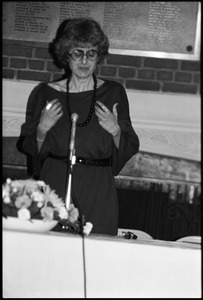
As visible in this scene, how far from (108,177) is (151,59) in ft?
4.70

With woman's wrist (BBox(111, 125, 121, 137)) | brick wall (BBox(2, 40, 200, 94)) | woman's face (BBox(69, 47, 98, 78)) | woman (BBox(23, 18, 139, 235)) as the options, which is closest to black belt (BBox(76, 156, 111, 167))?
woman (BBox(23, 18, 139, 235))

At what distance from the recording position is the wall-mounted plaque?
3.67 meters

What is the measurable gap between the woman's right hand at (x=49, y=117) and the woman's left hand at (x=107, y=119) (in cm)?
17

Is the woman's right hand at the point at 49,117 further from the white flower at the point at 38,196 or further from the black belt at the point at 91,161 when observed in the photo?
the white flower at the point at 38,196

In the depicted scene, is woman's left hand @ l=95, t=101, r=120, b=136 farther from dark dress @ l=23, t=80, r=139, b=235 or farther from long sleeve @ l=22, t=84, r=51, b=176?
long sleeve @ l=22, t=84, r=51, b=176

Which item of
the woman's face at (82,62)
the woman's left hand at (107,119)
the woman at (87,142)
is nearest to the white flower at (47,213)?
the woman at (87,142)

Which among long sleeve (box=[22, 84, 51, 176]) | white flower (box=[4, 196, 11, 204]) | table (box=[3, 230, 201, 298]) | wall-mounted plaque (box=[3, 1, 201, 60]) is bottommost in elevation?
table (box=[3, 230, 201, 298])

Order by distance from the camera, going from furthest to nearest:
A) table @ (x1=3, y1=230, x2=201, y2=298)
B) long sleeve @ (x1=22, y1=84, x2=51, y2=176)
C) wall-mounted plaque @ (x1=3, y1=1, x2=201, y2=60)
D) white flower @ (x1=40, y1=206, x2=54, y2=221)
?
wall-mounted plaque @ (x1=3, y1=1, x2=201, y2=60)
long sleeve @ (x1=22, y1=84, x2=51, y2=176)
white flower @ (x1=40, y1=206, x2=54, y2=221)
table @ (x1=3, y1=230, x2=201, y2=298)

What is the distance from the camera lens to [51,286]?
6.03ft

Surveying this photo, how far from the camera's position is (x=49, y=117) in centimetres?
246

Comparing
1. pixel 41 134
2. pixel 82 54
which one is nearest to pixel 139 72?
pixel 82 54

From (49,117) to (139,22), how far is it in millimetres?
1458

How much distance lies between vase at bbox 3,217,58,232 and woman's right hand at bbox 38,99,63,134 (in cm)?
64

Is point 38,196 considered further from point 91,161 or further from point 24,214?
point 91,161
